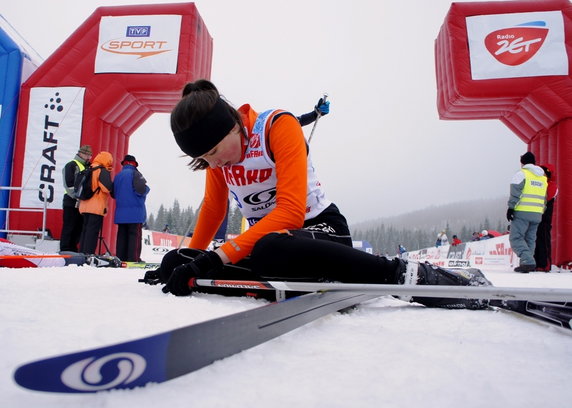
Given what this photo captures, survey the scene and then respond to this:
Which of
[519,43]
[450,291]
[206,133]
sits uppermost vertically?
[519,43]

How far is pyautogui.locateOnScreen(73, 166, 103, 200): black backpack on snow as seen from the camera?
14.1 ft

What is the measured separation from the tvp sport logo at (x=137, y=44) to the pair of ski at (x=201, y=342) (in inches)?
239

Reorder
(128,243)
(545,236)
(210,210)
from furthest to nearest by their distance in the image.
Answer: (545,236) → (128,243) → (210,210)

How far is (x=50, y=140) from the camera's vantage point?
19.4ft

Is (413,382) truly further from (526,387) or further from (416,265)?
(416,265)

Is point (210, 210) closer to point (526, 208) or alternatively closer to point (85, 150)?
point (85, 150)

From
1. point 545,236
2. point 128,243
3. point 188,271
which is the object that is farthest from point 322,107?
point 545,236

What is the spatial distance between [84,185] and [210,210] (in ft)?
10.2

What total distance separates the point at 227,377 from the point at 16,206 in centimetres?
660

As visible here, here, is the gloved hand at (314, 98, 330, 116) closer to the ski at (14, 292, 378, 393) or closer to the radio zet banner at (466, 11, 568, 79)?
the ski at (14, 292, 378, 393)

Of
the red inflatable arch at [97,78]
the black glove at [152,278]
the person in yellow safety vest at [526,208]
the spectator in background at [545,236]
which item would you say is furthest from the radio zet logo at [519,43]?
the black glove at [152,278]

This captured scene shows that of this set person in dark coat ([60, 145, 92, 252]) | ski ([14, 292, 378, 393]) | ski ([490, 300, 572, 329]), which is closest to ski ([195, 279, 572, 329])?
ski ([490, 300, 572, 329])

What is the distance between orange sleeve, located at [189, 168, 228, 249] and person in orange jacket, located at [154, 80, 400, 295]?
0.19 meters

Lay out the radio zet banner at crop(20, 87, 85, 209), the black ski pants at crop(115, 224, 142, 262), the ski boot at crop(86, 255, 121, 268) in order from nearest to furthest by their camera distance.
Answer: the ski boot at crop(86, 255, 121, 268)
the black ski pants at crop(115, 224, 142, 262)
the radio zet banner at crop(20, 87, 85, 209)
